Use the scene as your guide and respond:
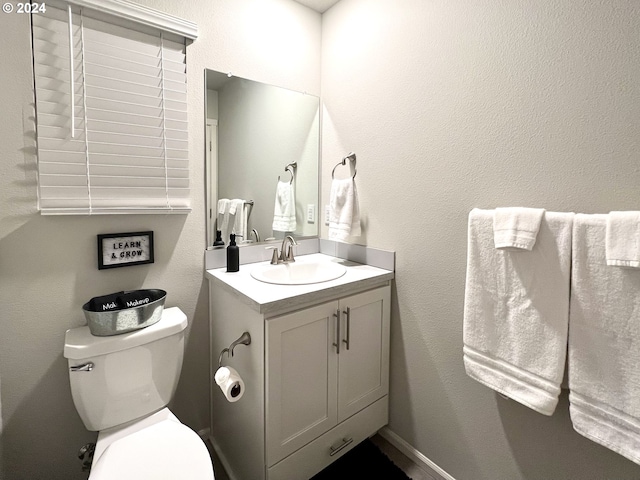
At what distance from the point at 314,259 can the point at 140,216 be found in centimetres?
92

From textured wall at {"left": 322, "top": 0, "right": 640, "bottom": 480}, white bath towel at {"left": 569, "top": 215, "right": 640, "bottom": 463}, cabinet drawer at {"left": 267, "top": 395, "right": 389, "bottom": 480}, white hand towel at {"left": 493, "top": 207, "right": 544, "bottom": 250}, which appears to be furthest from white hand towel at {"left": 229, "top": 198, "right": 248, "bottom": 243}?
white bath towel at {"left": 569, "top": 215, "right": 640, "bottom": 463}

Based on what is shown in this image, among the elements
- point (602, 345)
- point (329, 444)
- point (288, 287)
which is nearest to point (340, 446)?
point (329, 444)

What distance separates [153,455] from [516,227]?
1407 millimetres

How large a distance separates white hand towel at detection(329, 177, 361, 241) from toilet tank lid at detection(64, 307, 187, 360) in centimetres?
86

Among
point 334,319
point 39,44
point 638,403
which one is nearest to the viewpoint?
point 638,403

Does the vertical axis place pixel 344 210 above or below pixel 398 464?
above

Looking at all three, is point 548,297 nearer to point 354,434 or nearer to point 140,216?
point 354,434

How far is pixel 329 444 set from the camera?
4.94 ft

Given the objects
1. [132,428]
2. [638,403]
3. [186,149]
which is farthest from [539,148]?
[132,428]

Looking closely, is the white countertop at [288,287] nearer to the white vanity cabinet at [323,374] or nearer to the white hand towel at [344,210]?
the white vanity cabinet at [323,374]

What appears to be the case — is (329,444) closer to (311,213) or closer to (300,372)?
(300,372)

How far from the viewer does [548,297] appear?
107 centimetres

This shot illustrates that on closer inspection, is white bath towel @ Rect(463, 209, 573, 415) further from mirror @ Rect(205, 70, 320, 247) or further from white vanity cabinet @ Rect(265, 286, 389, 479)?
mirror @ Rect(205, 70, 320, 247)

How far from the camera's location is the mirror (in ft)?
5.47
